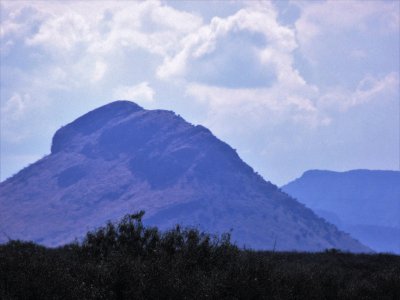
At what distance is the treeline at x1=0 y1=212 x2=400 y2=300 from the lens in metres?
13.1

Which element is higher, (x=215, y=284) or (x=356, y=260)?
(x=356, y=260)

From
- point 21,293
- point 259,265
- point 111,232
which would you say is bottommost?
Result: point 21,293

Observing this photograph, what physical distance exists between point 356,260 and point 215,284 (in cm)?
2068

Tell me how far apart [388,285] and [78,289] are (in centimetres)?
1029

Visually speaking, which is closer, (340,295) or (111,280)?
(111,280)

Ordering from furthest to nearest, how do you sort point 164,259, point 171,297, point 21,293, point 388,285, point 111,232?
1. point 111,232
2. point 388,285
3. point 164,259
4. point 171,297
5. point 21,293

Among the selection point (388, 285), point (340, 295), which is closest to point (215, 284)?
point (340, 295)

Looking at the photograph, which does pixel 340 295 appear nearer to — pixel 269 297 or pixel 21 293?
pixel 269 297

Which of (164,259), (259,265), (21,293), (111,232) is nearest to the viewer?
(21,293)

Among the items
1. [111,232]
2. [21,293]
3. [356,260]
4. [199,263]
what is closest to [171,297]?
[21,293]

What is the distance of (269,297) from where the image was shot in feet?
46.5

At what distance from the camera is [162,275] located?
1429cm

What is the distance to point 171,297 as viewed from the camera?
1331 centimetres

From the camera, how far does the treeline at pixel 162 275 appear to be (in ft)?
42.9
